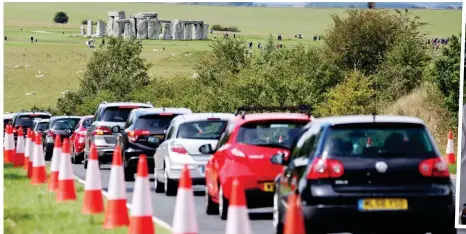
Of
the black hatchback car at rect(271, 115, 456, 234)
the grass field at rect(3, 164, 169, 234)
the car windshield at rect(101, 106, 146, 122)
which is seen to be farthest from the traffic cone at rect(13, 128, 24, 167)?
the black hatchback car at rect(271, 115, 456, 234)

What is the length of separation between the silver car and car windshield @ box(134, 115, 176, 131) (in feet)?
14.0

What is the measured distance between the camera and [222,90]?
4328 cm

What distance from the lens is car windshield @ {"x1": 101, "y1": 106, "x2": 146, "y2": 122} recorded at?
3081cm

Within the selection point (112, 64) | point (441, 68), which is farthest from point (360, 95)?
point (112, 64)

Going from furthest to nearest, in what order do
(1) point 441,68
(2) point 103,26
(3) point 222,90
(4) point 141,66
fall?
(4) point 141,66 → (3) point 222,90 → (2) point 103,26 → (1) point 441,68

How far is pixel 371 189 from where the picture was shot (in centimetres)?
1300

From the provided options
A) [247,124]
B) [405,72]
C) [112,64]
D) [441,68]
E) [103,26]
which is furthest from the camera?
[112,64]

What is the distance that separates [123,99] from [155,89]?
7.69ft

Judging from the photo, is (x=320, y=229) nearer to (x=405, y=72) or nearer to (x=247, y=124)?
(x=247, y=124)

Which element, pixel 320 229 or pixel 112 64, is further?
pixel 112 64

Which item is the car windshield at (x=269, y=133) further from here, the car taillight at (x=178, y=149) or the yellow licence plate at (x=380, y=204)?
the yellow licence plate at (x=380, y=204)

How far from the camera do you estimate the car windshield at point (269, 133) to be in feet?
55.0

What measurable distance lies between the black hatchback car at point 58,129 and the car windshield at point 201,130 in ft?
55.9

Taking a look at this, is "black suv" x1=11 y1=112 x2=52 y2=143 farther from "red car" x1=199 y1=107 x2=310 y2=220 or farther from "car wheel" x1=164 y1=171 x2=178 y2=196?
"red car" x1=199 y1=107 x2=310 y2=220
